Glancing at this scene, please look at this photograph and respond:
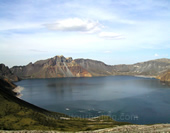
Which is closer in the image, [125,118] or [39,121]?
[39,121]

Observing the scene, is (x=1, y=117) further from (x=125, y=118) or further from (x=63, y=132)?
(x=125, y=118)

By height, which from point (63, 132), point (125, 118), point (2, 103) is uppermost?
point (2, 103)

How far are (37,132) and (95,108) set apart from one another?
55.5 meters

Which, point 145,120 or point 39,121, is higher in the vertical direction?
point 39,121

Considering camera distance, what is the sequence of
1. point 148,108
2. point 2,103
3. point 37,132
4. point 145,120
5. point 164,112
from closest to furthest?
point 37,132 → point 2,103 → point 145,120 → point 164,112 → point 148,108

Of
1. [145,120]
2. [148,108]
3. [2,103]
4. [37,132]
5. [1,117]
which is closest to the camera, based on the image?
[37,132]

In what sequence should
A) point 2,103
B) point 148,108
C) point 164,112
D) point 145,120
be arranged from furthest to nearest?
point 148,108
point 164,112
point 145,120
point 2,103

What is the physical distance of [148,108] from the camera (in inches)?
3595

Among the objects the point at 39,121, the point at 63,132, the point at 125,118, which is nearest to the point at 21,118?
the point at 39,121

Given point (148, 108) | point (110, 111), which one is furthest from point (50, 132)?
point (148, 108)

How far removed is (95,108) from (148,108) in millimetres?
27712

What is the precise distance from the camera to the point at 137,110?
88.2 meters

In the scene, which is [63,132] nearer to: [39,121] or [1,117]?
[39,121]

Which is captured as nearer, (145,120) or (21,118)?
(21,118)
